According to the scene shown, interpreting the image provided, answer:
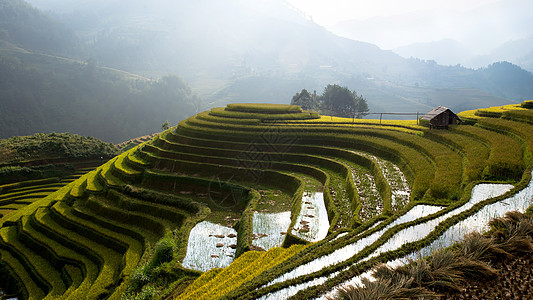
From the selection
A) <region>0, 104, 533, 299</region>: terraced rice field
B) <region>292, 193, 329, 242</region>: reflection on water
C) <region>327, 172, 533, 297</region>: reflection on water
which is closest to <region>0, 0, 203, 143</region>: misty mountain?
<region>0, 104, 533, 299</region>: terraced rice field

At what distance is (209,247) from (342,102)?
47.9 metres

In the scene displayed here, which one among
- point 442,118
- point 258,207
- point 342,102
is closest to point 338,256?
point 258,207

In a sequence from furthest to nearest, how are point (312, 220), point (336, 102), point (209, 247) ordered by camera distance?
point (336, 102)
point (209, 247)
point (312, 220)

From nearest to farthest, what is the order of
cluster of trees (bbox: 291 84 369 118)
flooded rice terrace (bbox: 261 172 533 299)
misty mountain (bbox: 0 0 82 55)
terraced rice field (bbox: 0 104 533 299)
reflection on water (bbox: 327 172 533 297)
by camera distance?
flooded rice terrace (bbox: 261 172 533 299)
reflection on water (bbox: 327 172 533 297)
terraced rice field (bbox: 0 104 533 299)
cluster of trees (bbox: 291 84 369 118)
misty mountain (bbox: 0 0 82 55)

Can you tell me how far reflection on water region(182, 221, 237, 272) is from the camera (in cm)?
1169

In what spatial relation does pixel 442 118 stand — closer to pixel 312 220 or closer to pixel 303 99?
pixel 312 220

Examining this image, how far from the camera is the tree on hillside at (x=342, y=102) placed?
183ft

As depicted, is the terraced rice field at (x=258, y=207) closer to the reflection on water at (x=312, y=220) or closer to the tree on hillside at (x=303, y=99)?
the reflection on water at (x=312, y=220)

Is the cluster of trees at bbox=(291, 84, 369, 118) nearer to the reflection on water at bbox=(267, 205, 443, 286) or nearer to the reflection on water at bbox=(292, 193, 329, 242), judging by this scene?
the reflection on water at bbox=(292, 193, 329, 242)

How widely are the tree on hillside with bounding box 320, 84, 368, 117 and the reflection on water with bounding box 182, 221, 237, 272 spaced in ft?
149

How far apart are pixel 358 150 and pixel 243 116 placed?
38.9 feet

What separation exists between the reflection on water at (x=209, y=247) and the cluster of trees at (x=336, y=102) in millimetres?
41500

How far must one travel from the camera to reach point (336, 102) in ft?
186

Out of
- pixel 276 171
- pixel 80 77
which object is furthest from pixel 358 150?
pixel 80 77
